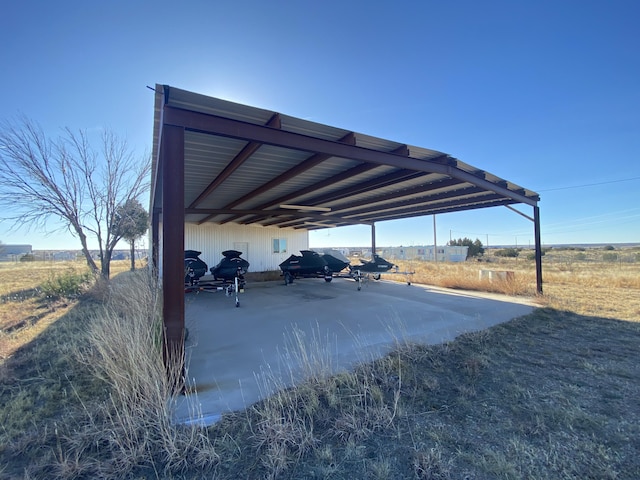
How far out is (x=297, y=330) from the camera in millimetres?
5484

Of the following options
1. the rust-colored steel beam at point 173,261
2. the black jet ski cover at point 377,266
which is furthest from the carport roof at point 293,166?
the black jet ski cover at point 377,266

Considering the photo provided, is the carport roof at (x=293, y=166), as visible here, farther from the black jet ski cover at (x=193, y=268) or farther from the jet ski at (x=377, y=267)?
the jet ski at (x=377, y=267)

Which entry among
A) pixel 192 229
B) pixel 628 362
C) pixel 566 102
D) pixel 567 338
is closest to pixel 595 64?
pixel 566 102

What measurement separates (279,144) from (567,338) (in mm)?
6200

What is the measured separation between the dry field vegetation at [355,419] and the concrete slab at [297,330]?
0.33 meters

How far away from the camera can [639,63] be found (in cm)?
880

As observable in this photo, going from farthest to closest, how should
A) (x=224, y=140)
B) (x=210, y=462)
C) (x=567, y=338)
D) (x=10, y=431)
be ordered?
(x=567, y=338), (x=224, y=140), (x=10, y=431), (x=210, y=462)

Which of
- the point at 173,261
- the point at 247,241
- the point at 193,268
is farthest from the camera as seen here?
the point at 247,241

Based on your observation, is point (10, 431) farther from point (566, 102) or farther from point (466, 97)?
point (566, 102)

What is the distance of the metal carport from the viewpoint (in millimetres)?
3275

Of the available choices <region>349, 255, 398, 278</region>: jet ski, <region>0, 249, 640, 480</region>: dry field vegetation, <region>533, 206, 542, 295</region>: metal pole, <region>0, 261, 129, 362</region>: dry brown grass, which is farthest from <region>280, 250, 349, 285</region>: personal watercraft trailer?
<region>0, 249, 640, 480</region>: dry field vegetation

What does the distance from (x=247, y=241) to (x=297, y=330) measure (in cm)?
1295

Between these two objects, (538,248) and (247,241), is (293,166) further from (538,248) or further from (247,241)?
(247,241)

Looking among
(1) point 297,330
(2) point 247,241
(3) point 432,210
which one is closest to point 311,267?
(3) point 432,210
